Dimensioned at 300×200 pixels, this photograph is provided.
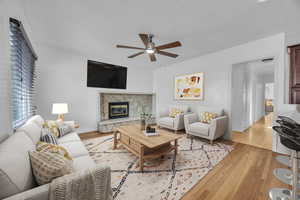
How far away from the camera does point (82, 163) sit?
1.38 meters

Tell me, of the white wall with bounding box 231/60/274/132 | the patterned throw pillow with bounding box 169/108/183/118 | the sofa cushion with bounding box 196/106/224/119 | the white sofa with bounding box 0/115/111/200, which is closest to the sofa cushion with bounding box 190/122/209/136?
the sofa cushion with bounding box 196/106/224/119

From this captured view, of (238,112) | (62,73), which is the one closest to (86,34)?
(62,73)

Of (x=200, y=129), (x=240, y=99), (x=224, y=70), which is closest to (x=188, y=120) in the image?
(x=200, y=129)

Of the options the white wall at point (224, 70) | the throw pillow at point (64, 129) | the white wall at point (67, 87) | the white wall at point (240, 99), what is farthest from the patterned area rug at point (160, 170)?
the white wall at point (240, 99)

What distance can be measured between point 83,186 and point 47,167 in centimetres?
30

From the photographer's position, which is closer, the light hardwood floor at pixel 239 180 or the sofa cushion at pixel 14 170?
the sofa cushion at pixel 14 170

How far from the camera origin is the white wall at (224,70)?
7.82ft

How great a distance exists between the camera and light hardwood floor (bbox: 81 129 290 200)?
56.2 inches

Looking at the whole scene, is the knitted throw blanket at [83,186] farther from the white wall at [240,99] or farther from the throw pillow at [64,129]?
the white wall at [240,99]

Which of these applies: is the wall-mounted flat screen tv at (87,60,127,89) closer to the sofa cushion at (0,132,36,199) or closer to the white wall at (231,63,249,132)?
the sofa cushion at (0,132,36,199)

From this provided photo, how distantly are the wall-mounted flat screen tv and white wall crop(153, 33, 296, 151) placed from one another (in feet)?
5.98

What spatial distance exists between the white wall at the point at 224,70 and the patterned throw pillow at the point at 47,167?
11.8 ft

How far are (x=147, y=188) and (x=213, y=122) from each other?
2077mm

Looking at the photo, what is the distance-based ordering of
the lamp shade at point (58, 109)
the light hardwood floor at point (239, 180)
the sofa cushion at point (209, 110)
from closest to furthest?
the light hardwood floor at point (239, 180) < the lamp shade at point (58, 109) < the sofa cushion at point (209, 110)
